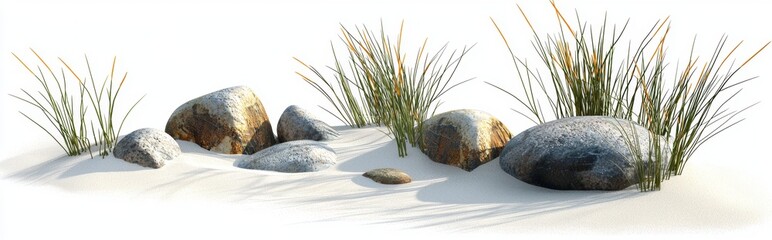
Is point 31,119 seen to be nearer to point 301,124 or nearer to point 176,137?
point 176,137

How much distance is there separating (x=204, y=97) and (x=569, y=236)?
3210mm

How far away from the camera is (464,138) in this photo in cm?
641

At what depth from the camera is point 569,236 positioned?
5008 mm

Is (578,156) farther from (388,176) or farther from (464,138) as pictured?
(388,176)

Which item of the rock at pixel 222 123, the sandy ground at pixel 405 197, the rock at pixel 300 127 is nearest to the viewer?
the sandy ground at pixel 405 197

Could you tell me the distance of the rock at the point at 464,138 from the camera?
20.9 ft

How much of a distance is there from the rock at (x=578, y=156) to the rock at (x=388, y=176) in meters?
0.63

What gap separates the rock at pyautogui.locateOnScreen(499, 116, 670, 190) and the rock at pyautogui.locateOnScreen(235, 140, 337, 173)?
121cm

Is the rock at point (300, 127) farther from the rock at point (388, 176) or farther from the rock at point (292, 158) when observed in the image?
the rock at point (388, 176)

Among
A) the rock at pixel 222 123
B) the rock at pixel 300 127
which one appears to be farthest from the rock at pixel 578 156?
the rock at pixel 222 123

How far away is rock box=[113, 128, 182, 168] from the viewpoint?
21.2ft

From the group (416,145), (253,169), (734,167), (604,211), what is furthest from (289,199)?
(734,167)

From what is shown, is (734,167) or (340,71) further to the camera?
(340,71)

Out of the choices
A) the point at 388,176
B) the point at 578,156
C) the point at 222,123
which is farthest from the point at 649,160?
the point at 222,123
